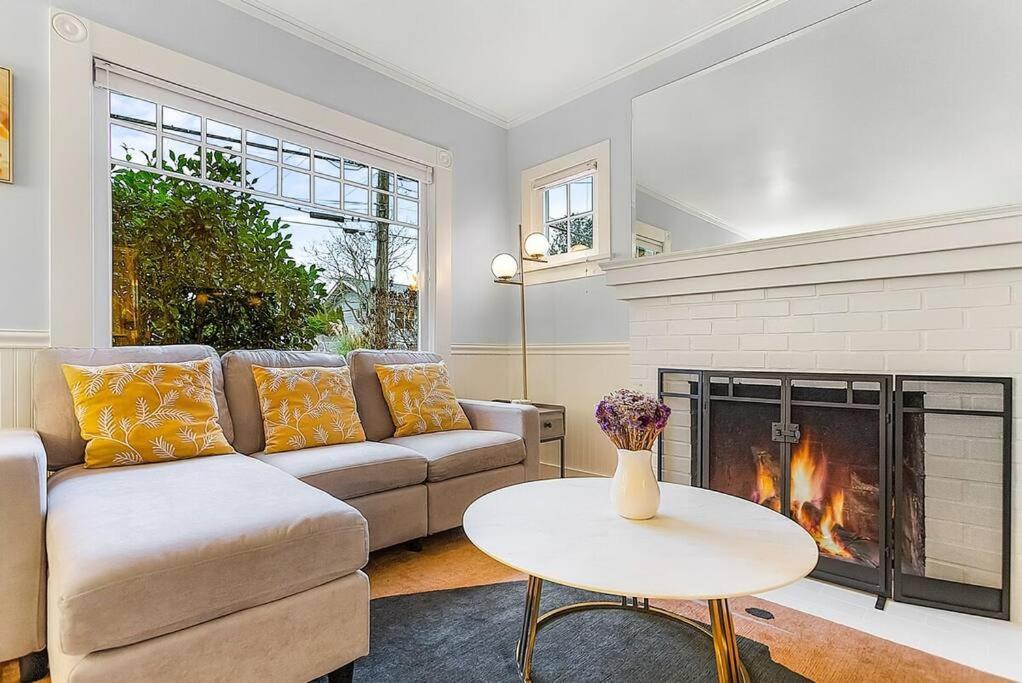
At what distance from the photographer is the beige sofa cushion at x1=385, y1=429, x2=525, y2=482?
2.37 m

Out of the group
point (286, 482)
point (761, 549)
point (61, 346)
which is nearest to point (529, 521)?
point (761, 549)

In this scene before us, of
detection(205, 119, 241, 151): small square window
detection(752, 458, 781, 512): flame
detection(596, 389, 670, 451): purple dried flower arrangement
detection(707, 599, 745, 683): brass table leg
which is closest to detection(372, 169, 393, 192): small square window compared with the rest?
detection(205, 119, 241, 151): small square window

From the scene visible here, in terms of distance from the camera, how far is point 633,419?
4.63ft

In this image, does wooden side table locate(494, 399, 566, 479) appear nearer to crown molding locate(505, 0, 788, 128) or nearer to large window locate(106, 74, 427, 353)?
large window locate(106, 74, 427, 353)

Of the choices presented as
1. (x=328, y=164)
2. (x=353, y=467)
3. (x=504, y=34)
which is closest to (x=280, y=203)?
(x=328, y=164)

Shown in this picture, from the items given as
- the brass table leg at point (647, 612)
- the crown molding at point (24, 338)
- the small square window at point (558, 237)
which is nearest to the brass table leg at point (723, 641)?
the brass table leg at point (647, 612)

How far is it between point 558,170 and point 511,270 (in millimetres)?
740

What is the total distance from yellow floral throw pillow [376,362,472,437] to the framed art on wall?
1.65 metres

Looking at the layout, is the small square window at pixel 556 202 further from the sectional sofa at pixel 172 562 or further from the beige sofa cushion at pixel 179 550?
the beige sofa cushion at pixel 179 550

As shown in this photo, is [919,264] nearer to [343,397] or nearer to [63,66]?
[343,397]

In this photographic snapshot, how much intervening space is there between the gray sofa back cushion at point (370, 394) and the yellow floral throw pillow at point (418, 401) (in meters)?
0.04

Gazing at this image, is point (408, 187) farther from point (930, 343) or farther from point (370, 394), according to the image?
point (930, 343)

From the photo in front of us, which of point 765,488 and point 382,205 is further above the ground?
point 382,205

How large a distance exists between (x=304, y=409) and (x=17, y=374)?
1060 millimetres
